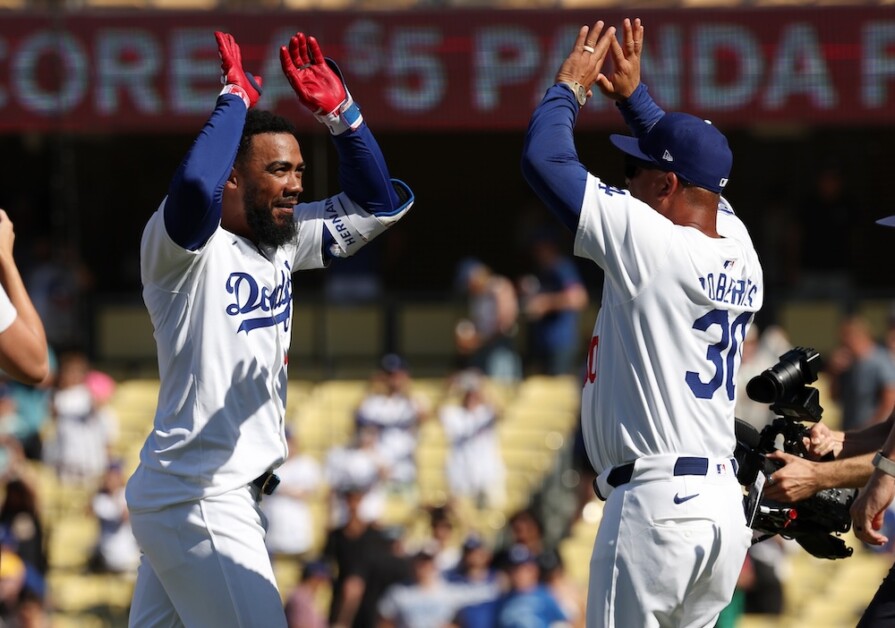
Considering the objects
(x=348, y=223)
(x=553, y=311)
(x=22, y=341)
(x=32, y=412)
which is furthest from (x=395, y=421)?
(x=22, y=341)

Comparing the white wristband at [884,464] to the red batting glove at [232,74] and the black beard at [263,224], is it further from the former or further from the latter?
the red batting glove at [232,74]

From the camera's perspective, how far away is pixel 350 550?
31.4 feet

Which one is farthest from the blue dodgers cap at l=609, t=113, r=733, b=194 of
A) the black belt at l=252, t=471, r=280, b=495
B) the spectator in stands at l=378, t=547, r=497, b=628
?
the spectator in stands at l=378, t=547, r=497, b=628

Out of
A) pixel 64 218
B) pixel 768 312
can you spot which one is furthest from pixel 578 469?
pixel 64 218

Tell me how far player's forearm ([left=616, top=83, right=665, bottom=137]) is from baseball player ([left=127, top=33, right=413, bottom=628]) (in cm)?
104

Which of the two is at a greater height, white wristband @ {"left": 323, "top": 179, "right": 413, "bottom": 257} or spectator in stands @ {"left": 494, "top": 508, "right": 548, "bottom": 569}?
white wristband @ {"left": 323, "top": 179, "right": 413, "bottom": 257}

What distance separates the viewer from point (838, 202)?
1297 cm

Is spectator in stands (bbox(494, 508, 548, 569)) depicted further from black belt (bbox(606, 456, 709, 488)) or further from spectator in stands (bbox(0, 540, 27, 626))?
black belt (bbox(606, 456, 709, 488))

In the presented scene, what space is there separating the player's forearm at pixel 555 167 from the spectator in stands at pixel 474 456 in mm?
6968

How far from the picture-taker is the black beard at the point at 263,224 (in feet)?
14.5

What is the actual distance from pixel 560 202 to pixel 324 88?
1.00 m

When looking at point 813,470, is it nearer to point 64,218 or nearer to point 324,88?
A: point 324,88

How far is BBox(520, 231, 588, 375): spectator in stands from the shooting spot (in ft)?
39.1

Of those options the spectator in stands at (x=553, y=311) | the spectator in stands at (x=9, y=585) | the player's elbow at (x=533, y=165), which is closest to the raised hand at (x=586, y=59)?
the player's elbow at (x=533, y=165)
